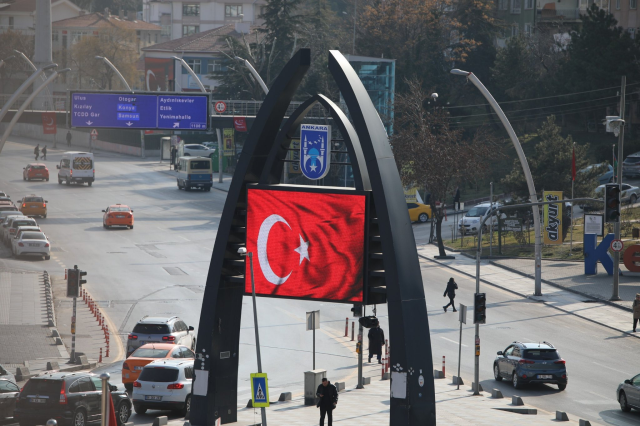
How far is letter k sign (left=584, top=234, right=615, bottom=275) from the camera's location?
45656 millimetres

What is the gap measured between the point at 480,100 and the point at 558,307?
51.2m

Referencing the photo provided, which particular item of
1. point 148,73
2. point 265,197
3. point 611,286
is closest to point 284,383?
point 265,197

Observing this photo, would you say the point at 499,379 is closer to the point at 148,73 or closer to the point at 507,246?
the point at 507,246

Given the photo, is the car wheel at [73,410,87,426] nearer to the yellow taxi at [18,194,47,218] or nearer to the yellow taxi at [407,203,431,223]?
the yellow taxi at [18,194,47,218]

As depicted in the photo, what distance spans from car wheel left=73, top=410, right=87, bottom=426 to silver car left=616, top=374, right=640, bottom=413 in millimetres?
14366

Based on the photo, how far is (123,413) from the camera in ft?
73.2

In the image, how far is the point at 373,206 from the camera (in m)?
19.3

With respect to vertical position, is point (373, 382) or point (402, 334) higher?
point (402, 334)

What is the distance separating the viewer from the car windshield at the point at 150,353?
25.8 meters

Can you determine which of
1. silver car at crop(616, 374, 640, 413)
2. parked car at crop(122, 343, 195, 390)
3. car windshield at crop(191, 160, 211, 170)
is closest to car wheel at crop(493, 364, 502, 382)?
silver car at crop(616, 374, 640, 413)

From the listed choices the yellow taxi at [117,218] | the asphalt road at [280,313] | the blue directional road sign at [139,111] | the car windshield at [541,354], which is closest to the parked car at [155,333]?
the asphalt road at [280,313]

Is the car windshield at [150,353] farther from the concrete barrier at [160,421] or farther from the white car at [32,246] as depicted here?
the white car at [32,246]

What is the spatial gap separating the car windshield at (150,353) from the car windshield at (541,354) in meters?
11.0

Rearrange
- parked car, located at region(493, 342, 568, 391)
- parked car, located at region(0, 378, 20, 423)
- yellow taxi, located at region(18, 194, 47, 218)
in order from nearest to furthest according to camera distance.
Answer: parked car, located at region(0, 378, 20, 423), parked car, located at region(493, 342, 568, 391), yellow taxi, located at region(18, 194, 47, 218)
